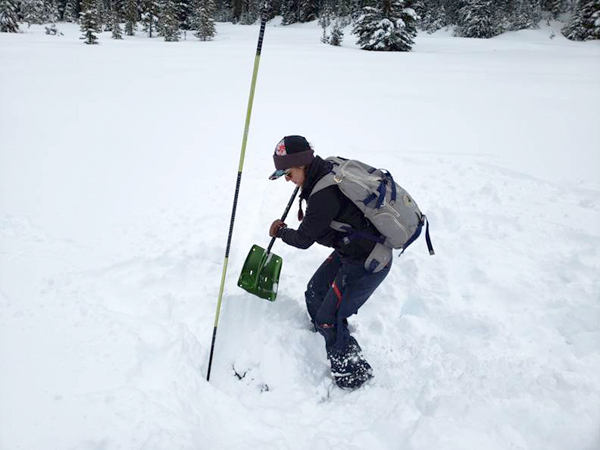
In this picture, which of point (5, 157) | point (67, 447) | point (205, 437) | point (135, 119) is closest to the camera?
point (67, 447)

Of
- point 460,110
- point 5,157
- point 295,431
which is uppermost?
point 460,110

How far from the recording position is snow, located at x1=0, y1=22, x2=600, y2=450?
3.15m

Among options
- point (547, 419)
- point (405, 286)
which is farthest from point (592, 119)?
point (547, 419)

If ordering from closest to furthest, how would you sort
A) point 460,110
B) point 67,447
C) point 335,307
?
point 67,447 → point 335,307 → point 460,110

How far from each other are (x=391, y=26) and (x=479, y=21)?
63.8ft

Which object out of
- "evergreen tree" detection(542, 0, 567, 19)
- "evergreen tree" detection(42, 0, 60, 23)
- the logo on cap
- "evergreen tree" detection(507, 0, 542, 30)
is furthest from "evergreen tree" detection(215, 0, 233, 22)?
the logo on cap

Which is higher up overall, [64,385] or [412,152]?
[412,152]

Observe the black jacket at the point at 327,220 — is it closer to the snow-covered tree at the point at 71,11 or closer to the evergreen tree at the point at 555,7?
the evergreen tree at the point at 555,7

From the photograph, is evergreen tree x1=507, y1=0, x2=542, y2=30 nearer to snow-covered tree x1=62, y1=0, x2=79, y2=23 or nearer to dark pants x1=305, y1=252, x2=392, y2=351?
dark pants x1=305, y1=252, x2=392, y2=351

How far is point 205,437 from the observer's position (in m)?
3.06

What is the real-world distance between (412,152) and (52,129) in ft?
25.0

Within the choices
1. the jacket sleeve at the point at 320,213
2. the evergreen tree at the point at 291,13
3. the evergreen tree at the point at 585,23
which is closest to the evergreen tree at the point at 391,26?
the evergreen tree at the point at 585,23

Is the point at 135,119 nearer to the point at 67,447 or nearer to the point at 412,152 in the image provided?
the point at 412,152

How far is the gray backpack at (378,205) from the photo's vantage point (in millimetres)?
3037
